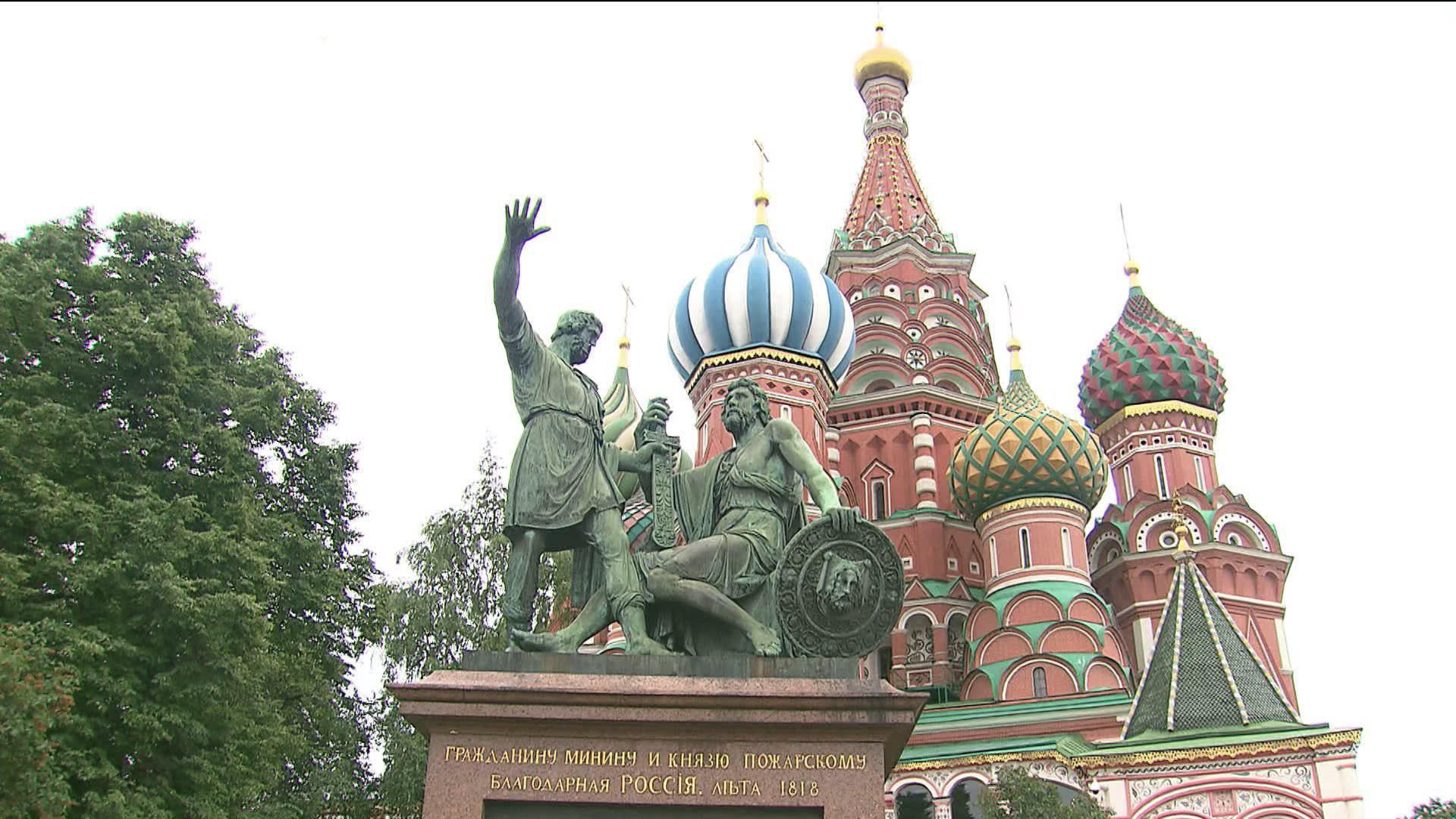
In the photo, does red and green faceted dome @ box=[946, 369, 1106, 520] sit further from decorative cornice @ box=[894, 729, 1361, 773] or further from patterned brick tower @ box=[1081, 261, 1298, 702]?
decorative cornice @ box=[894, 729, 1361, 773]

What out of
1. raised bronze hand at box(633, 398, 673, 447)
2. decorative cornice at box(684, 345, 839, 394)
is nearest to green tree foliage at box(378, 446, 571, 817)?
decorative cornice at box(684, 345, 839, 394)

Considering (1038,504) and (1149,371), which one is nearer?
(1038,504)

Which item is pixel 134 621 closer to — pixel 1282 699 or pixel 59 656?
pixel 59 656

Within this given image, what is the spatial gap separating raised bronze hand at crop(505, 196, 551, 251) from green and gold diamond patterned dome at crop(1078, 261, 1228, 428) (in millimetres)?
27379

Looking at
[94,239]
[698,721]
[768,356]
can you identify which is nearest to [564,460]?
[698,721]

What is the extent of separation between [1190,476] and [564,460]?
87.6 feet

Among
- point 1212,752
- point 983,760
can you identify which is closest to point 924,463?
point 983,760

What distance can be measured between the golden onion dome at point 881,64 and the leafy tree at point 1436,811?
29.5 metres

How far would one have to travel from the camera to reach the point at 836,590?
6785 mm

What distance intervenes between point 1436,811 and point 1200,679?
5.21 metres

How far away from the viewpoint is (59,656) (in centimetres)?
1153

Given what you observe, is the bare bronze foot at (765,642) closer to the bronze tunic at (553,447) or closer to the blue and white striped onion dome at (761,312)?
the bronze tunic at (553,447)

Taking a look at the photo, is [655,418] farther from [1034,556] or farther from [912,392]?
[912,392]

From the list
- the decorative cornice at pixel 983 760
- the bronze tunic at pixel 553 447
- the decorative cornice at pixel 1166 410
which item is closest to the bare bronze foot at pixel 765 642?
the bronze tunic at pixel 553 447
